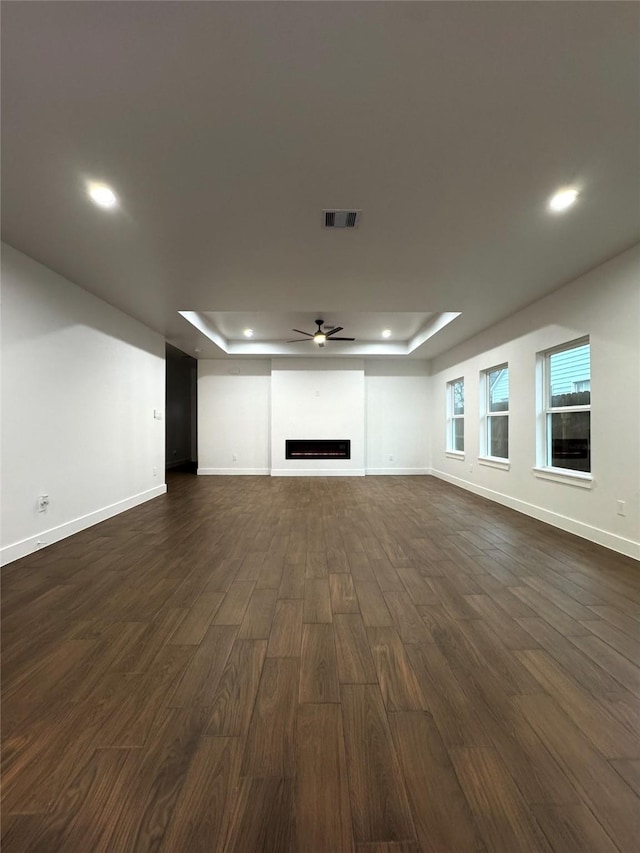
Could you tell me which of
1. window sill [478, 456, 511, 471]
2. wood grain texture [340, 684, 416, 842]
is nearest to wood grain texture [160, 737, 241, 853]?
wood grain texture [340, 684, 416, 842]

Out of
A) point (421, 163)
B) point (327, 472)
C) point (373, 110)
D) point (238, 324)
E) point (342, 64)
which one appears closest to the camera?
point (342, 64)

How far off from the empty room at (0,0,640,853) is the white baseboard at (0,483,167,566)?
37mm

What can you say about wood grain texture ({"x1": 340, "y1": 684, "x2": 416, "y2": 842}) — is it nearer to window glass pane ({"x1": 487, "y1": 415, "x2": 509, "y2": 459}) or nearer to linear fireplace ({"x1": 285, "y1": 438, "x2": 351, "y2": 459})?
window glass pane ({"x1": 487, "y1": 415, "x2": 509, "y2": 459})

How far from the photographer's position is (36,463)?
11.5ft

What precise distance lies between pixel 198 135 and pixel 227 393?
23.2ft

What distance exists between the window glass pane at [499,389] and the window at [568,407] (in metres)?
0.99

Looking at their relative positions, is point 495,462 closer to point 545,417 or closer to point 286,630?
point 545,417

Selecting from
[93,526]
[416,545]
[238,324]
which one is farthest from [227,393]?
[416,545]

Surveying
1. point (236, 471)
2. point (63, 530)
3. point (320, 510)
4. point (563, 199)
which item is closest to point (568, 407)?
point (563, 199)

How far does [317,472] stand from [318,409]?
143 centimetres

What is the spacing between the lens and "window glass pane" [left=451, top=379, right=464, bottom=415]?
7.55 m

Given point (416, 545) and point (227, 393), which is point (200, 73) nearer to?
point (416, 545)

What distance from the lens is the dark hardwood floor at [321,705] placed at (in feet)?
3.45

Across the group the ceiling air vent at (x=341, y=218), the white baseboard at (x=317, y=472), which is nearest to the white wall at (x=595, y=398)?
the ceiling air vent at (x=341, y=218)
